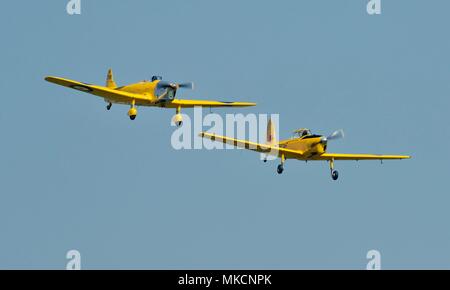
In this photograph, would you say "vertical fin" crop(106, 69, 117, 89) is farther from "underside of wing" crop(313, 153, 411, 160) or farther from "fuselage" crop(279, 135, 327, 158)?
"underside of wing" crop(313, 153, 411, 160)

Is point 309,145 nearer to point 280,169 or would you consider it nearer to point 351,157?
point 280,169

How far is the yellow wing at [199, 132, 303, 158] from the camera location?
72625 millimetres

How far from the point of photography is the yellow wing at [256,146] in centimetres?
7262

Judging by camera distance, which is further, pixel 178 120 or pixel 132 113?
pixel 178 120

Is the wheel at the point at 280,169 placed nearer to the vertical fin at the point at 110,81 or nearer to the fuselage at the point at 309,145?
the fuselage at the point at 309,145

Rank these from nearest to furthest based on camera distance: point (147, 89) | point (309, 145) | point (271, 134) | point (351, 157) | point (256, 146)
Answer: point (309, 145)
point (256, 146)
point (147, 89)
point (271, 134)
point (351, 157)

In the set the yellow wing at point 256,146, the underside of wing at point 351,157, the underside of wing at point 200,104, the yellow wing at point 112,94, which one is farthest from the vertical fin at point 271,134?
the yellow wing at point 112,94

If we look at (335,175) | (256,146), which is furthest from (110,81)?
(335,175)

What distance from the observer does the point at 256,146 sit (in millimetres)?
74250

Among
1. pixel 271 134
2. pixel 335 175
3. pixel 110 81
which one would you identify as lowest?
pixel 335 175
